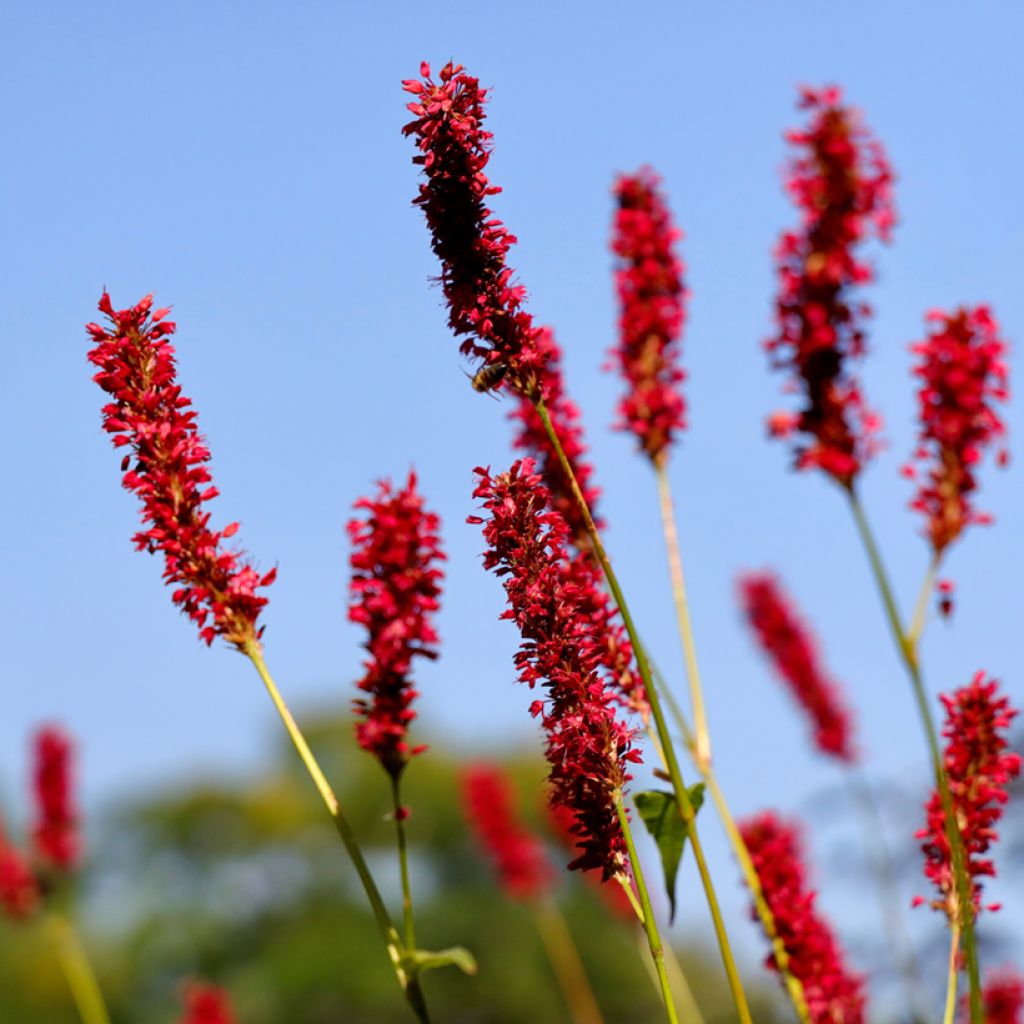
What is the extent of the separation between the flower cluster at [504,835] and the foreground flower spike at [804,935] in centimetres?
516

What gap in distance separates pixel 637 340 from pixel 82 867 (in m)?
5.51

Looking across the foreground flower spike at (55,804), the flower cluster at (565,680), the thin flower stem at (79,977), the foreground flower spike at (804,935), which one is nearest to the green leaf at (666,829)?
the flower cluster at (565,680)

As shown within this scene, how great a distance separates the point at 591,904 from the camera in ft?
100

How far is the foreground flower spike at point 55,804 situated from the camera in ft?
27.0

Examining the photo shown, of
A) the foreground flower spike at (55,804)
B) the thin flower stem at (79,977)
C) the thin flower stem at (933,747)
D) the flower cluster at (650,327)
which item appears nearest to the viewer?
the thin flower stem at (933,747)

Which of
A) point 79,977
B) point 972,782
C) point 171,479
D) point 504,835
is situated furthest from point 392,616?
point 504,835

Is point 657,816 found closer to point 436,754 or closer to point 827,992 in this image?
point 827,992

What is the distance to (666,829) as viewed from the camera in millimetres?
3473

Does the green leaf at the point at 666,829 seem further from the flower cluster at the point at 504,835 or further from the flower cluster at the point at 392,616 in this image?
the flower cluster at the point at 504,835

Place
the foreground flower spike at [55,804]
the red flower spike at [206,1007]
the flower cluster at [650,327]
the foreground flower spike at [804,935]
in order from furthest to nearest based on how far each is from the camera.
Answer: the foreground flower spike at [55,804], the red flower spike at [206,1007], the flower cluster at [650,327], the foreground flower spike at [804,935]

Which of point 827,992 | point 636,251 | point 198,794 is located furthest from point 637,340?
point 198,794

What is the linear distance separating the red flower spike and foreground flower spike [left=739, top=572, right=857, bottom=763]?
12.4ft

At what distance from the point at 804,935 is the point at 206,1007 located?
15.2 feet

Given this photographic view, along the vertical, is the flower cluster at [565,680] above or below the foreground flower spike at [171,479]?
below
